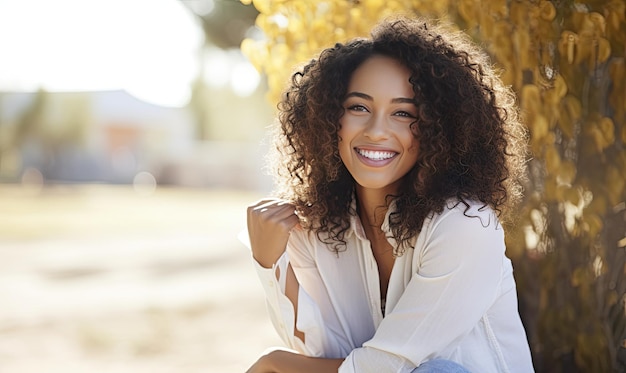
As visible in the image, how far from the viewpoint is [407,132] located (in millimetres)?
2098

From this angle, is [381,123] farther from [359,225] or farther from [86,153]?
[86,153]

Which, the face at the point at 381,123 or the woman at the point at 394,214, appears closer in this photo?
the woman at the point at 394,214

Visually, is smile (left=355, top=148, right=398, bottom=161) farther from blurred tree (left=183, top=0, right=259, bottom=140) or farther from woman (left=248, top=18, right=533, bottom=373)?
blurred tree (left=183, top=0, right=259, bottom=140)

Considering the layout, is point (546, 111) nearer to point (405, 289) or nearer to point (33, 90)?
point (405, 289)

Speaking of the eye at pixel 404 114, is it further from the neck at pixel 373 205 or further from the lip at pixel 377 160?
the neck at pixel 373 205

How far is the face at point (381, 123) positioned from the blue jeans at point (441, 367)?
0.48 m

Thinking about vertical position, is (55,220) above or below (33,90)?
below

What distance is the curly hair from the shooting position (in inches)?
81.9

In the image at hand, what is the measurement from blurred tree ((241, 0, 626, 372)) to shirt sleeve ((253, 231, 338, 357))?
92cm

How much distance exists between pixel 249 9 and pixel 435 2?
6681 mm

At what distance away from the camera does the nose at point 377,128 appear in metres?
2.06

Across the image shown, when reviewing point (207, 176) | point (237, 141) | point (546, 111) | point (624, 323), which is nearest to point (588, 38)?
point (546, 111)

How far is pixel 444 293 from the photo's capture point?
1.95 metres

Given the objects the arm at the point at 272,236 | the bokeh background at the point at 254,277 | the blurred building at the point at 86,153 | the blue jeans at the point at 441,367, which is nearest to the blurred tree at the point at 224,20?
the bokeh background at the point at 254,277
